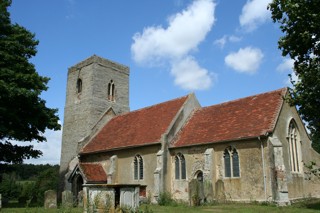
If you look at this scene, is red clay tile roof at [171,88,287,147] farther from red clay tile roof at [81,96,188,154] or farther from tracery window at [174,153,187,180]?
red clay tile roof at [81,96,188,154]

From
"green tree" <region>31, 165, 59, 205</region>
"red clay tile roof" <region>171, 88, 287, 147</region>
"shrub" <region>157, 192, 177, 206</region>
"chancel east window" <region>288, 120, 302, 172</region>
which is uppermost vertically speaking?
"red clay tile roof" <region>171, 88, 287, 147</region>

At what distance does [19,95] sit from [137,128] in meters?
10.8

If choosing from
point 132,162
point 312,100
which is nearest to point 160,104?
point 132,162

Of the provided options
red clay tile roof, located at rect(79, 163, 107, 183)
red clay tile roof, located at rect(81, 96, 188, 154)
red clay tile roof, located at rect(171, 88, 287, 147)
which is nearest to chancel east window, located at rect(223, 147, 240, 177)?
red clay tile roof, located at rect(171, 88, 287, 147)

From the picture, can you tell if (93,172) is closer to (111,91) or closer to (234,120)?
(111,91)

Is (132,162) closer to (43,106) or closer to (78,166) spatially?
(78,166)

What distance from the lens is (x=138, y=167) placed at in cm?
2588

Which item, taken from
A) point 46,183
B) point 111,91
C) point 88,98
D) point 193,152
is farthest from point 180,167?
point 46,183

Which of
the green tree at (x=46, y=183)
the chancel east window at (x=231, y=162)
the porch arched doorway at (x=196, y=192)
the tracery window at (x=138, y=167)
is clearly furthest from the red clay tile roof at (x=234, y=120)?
the green tree at (x=46, y=183)

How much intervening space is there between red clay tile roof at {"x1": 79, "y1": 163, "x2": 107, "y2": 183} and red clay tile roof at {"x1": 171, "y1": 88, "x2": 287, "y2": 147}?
695 centimetres

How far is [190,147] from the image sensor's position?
23609 millimetres

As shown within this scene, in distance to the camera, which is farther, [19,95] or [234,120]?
[234,120]

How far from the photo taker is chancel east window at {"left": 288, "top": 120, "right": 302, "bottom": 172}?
866 inches

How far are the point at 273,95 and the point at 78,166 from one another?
1611 cm
